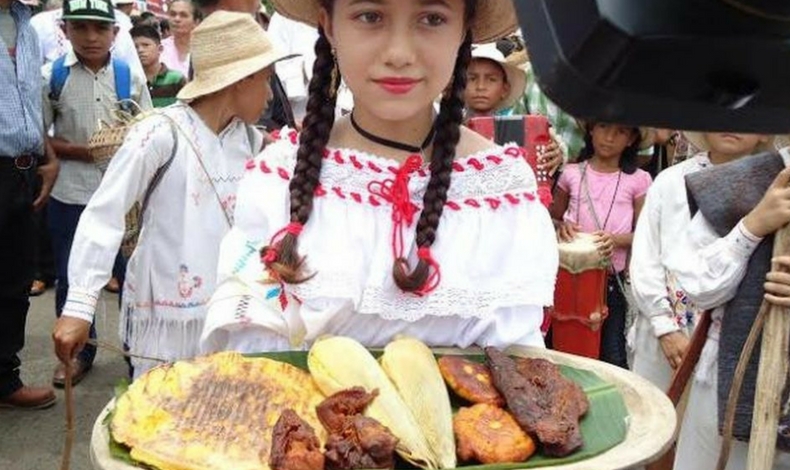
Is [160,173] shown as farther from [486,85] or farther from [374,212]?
[486,85]

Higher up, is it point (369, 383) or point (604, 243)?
point (369, 383)

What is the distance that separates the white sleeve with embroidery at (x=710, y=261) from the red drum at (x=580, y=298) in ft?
4.30

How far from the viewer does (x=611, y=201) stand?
14.8 ft

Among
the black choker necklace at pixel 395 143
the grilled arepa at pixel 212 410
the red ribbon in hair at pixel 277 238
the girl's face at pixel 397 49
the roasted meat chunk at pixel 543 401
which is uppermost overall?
the girl's face at pixel 397 49

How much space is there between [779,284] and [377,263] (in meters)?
1.01

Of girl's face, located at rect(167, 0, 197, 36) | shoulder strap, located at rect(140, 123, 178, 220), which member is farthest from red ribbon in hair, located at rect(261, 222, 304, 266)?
girl's face, located at rect(167, 0, 197, 36)

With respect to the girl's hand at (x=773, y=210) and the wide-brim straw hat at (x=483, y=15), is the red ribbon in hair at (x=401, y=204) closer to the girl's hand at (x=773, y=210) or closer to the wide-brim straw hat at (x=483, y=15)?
the wide-brim straw hat at (x=483, y=15)

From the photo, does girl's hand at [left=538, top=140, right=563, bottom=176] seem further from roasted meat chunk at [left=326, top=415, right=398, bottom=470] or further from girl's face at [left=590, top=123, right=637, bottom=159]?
roasted meat chunk at [left=326, top=415, right=398, bottom=470]

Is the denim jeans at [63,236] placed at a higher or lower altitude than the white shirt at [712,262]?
lower

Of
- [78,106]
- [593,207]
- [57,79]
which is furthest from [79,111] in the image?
[593,207]

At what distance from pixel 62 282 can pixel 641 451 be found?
4007 mm

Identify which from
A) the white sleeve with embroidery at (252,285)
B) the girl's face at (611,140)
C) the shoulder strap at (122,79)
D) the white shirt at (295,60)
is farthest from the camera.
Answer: the white shirt at (295,60)

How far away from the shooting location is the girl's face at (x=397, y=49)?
1872 millimetres

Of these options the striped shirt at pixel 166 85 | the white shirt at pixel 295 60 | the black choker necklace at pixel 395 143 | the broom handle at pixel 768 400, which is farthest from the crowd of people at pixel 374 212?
the striped shirt at pixel 166 85
